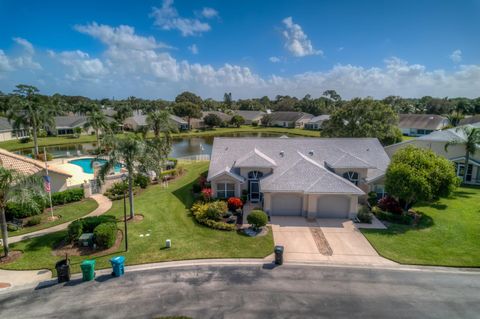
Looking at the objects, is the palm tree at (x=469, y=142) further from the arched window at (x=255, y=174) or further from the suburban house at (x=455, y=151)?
the arched window at (x=255, y=174)

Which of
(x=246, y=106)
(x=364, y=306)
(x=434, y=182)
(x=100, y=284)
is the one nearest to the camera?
(x=364, y=306)

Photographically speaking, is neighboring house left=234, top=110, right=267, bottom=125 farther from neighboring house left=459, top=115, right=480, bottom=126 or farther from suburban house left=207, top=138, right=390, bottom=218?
suburban house left=207, top=138, right=390, bottom=218

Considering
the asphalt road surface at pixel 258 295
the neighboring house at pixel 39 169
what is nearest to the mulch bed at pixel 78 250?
the asphalt road surface at pixel 258 295

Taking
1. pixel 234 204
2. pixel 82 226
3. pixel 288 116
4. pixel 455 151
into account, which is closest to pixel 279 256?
pixel 234 204

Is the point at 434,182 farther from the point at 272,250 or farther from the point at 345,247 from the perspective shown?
the point at 272,250

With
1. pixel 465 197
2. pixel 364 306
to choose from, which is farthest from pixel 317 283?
pixel 465 197

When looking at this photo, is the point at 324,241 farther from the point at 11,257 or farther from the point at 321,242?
the point at 11,257

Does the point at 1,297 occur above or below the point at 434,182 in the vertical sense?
below
